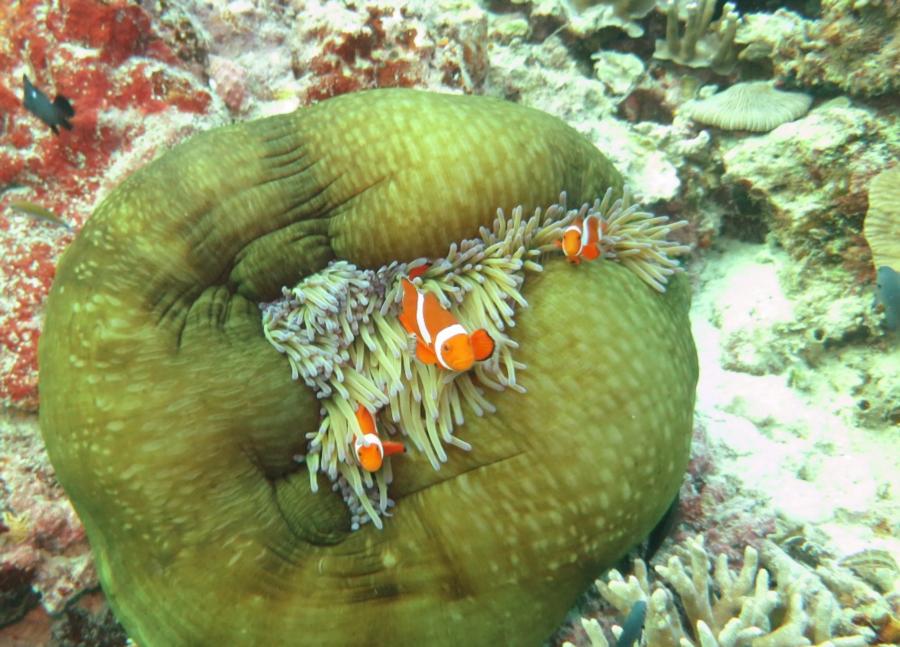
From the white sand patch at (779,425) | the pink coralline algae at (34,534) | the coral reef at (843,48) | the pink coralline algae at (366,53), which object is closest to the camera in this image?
the pink coralline algae at (34,534)

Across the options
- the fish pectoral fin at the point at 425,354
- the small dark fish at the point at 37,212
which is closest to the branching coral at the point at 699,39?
the fish pectoral fin at the point at 425,354

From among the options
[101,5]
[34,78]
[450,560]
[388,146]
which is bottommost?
[450,560]

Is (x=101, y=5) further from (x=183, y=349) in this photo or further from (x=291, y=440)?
(x=291, y=440)

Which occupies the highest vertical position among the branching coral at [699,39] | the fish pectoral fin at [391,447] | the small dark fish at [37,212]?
the small dark fish at [37,212]

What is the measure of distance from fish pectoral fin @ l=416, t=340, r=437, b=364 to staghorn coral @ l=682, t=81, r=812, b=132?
274cm

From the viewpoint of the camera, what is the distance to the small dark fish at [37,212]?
7.72 feet

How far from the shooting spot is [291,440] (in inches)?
80.7

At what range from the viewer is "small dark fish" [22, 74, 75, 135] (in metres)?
2.32

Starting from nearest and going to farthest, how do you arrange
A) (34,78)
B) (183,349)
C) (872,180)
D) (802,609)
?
(183,349) → (802,609) → (34,78) → (872,180)

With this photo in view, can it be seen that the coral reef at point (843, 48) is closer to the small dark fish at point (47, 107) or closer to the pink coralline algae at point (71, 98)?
the pink coralline algae at point (71, 98)

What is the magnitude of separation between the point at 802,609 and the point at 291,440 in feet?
6.15

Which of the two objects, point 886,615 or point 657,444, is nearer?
point 657,444

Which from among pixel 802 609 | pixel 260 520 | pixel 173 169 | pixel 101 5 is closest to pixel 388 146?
pixel 173 169

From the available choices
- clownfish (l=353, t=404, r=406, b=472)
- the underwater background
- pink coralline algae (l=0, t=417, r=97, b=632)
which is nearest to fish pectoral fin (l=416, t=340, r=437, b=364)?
clownfish (l=353, t=404, r=406, b=472)
